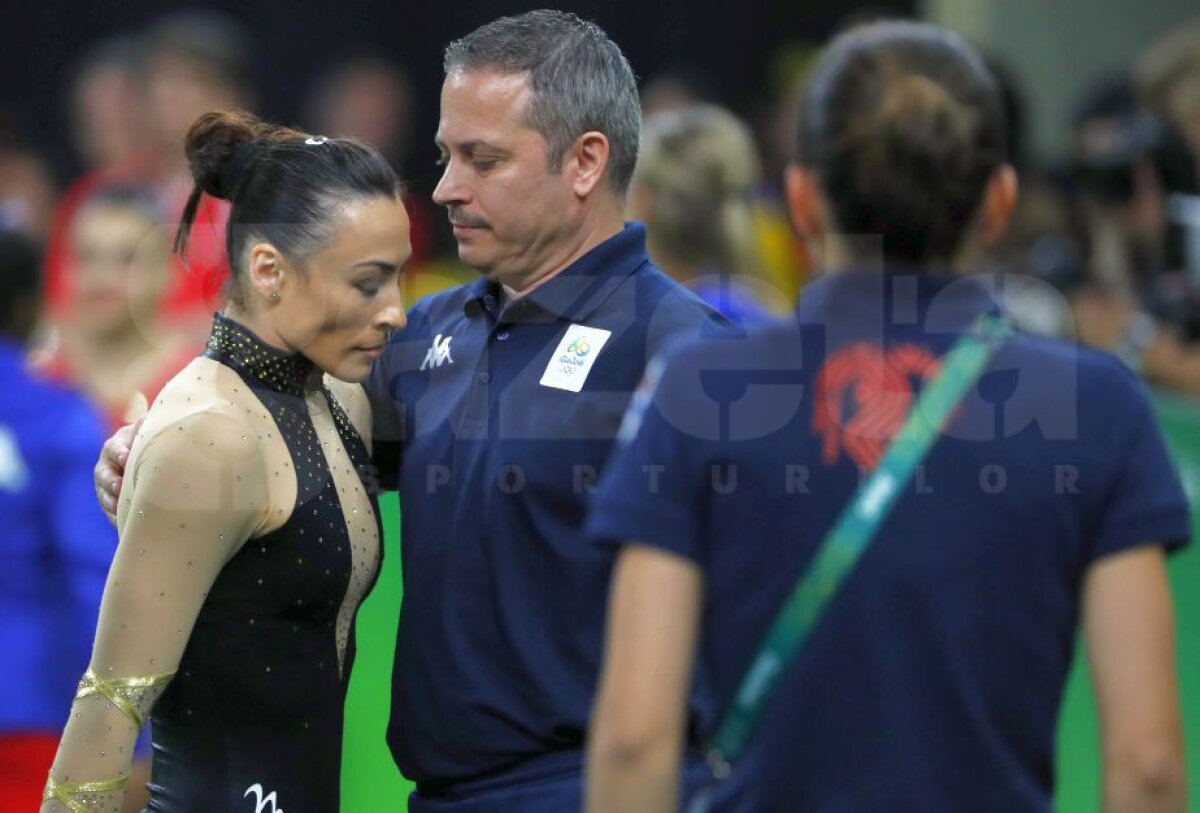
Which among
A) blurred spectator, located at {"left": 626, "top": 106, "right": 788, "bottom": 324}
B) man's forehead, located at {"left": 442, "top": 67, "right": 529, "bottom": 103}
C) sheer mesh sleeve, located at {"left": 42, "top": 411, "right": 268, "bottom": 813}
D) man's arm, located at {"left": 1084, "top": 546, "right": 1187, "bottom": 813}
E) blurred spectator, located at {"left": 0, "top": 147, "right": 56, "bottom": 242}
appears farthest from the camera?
blurred spectator, located at {"left": 0, "top": 147, "right": 56, "bottom": 242}

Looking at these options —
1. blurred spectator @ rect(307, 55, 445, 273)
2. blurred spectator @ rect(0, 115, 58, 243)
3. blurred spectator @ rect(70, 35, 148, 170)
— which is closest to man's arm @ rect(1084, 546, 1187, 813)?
blurred spectator @ rect(70, 35, 148, 170)

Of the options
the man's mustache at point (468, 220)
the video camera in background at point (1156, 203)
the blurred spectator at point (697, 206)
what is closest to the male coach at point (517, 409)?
the man's mustache at point (468, 220)

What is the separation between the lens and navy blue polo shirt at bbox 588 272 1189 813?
1954 millimetres

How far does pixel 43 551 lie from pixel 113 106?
407 cm

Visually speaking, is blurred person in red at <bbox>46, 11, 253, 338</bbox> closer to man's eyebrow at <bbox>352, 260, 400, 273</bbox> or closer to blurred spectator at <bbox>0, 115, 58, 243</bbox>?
blurred spectator at <bbox>0, 115, 58, 243</bbox>

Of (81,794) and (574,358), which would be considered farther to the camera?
(574,358)

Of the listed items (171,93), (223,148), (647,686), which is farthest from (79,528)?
(171,93)

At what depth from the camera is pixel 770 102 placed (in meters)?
9.09

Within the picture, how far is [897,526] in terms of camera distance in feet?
6.40

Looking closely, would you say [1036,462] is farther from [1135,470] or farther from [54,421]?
[54,421]

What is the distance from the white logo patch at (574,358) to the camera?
299cm

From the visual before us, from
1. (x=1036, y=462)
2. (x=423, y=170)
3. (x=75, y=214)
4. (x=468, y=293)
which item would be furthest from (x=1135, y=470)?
(x=423, y=170)

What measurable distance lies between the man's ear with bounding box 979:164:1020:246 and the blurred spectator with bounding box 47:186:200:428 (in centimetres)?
377

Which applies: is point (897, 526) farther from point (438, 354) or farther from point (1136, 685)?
point (438, 354)
